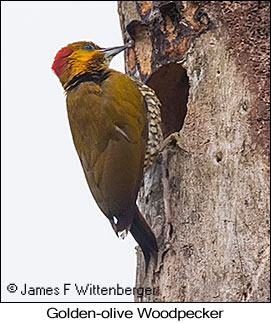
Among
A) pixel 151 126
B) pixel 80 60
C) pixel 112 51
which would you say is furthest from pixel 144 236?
pixel 112 51

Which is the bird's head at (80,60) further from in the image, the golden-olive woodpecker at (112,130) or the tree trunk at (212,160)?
the tree trunk at (212,160)

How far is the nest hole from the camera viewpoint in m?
4.82

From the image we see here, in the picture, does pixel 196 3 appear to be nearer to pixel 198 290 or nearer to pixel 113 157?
pixel 113 157

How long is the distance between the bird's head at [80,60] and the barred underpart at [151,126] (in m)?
0.25

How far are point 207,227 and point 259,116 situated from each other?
593mm

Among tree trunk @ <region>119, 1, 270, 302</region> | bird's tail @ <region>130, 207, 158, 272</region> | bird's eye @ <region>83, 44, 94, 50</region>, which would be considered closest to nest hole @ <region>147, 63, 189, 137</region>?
tree trunk @ <region>119, 1, 270, 302</region>

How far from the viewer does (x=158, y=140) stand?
4.42 meters

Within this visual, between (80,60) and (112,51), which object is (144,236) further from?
(112,51)

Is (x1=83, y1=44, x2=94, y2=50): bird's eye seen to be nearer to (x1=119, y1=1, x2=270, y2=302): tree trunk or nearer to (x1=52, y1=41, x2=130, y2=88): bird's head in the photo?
(x1=52, y1=41, x2=130, y2=88): bird's head

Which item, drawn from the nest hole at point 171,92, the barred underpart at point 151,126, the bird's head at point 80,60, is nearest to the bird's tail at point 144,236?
the barred underpart at point 151,126

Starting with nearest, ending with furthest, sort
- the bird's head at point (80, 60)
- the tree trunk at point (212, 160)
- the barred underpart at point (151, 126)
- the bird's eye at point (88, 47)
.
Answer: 1. the tree trunk at point (212, 160)
2. the barred underpart at point (151, 126)
3. the bird's head at point (80, 60)
4. the bird's eye at point (88, 47)

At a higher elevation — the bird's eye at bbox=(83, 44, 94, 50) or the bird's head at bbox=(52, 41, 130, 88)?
the bird's eye at bbox=(83, 44, 94, 50)

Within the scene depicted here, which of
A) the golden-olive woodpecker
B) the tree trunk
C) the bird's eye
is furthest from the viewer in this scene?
the bird's eye

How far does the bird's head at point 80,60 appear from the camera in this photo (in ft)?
15.1
